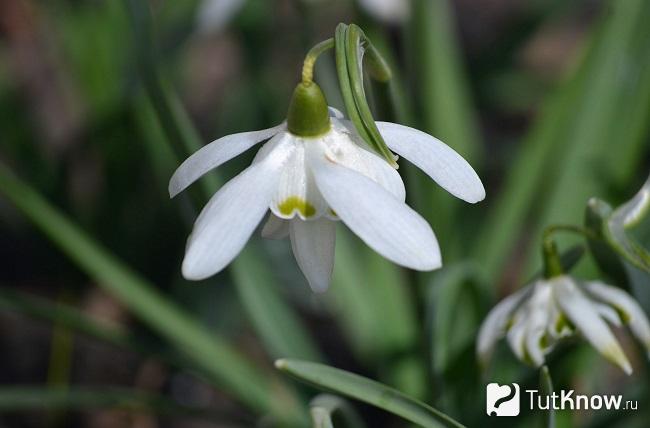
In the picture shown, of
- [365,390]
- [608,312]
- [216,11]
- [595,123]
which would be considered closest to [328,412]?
[365,390]

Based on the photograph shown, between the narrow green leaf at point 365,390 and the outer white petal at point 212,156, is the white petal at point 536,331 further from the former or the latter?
the outer white petal at point 212,156

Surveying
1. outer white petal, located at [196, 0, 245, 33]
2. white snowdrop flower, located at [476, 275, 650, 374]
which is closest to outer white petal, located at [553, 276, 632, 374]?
white snowdrop flower, located at [476, 275, 650, 374]

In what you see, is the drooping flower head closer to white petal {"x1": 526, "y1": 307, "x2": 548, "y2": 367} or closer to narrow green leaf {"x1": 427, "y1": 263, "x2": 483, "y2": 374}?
white petal {"x1": 526, "y1": 307, "x2": 548, "y2": 367}

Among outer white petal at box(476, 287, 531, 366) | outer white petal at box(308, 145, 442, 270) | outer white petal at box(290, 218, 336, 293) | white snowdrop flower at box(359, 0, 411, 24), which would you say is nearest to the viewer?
outer white petal at box(308, 145, 442, 270)

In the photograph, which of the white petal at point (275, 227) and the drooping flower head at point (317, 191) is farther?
the white petal at point (275, 227)

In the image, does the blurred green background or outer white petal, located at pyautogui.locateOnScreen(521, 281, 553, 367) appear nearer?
outer white petal, located at pyautogui.locateOnScreen(521, 281, 553, 367)

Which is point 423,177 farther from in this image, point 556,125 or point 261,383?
point 261,383

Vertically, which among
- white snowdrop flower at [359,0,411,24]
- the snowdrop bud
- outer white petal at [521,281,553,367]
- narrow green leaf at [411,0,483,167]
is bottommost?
outer white petal at [521,281,553,367]

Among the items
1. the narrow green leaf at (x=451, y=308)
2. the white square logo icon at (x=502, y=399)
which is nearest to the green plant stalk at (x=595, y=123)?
the narrow green leaf at (x=451, y=308)

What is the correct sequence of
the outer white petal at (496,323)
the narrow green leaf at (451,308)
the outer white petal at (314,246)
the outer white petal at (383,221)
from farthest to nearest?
1. the narrow green leaf at (451,308)
2. the outer white petal at (496,323)
3. the outer white petal at (314,246)
4. the outer white petal at (383,221)
